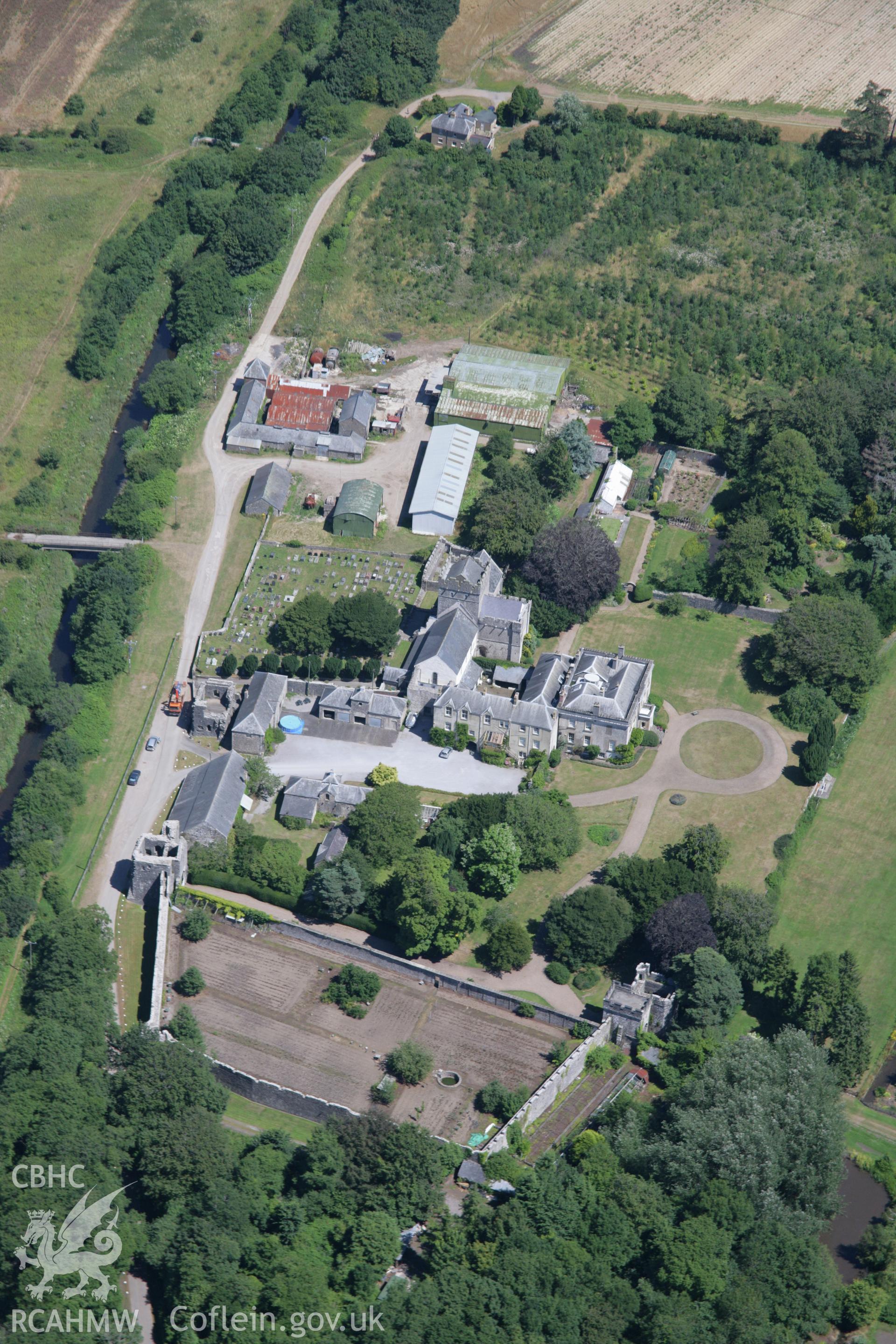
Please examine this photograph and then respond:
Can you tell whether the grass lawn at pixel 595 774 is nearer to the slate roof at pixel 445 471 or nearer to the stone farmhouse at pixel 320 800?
the stone farmhouse at pixel 320 800

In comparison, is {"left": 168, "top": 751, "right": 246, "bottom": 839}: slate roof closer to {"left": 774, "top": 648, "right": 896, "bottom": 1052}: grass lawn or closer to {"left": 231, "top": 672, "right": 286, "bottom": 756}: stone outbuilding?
{"left": 231, "top": 672, "right": 286, "bottom": 756}: stone outbuilding

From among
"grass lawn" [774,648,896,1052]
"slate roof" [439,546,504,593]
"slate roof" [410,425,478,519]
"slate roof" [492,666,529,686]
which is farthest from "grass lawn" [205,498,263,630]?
"grass lawn" [774,648,896,1052]

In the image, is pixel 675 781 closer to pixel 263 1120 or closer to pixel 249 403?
pixel 263 1120

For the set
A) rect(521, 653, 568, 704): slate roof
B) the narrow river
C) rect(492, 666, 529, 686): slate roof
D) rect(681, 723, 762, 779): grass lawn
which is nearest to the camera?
rect(681, 723, 762, 779): grass lawn

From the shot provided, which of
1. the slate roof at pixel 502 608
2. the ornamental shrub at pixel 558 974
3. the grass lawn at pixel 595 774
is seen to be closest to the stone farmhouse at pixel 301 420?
the slate roof at pixel 502 608

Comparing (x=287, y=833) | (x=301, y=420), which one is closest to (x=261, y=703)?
(x=287, y=833)

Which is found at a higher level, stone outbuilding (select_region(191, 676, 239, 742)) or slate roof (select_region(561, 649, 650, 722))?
slate roof (select_region(561, 649, 650, 722))

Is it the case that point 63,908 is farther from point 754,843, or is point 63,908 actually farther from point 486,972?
point 754,843
